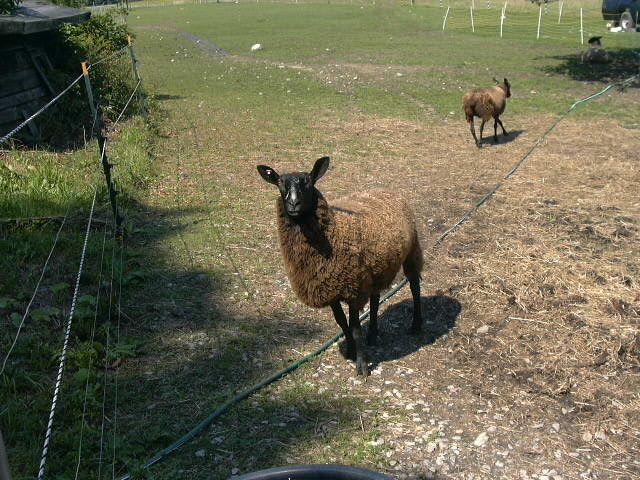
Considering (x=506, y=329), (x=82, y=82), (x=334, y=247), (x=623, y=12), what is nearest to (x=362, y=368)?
(x=334, y=247)

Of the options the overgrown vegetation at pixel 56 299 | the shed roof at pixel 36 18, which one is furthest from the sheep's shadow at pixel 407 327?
the shed roof at pixel 36 18

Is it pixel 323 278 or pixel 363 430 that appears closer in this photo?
pixel 363 430

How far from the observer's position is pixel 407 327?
6.56m

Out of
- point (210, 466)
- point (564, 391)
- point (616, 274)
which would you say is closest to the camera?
point (210, 466)

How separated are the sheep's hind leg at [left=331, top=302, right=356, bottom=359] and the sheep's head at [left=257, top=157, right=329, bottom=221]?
0.92 meters

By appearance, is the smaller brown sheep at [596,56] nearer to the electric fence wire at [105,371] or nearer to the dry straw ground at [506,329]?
the dry straw ground at [506,329]

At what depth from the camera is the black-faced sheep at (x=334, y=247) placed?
17.1 ft

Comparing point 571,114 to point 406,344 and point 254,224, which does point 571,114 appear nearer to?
point 254,224

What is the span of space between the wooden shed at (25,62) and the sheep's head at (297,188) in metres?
8.16

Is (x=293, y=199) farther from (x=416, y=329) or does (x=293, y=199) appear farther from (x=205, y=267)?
(x=205, y=267)

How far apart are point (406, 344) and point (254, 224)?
3.64 m

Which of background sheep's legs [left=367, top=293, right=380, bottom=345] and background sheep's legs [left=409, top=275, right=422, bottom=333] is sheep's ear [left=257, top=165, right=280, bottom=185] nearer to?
background sheep's legs [left=367, top=293, right=380, bottom=345]

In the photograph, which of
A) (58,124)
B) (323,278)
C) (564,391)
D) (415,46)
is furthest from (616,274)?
(415,46)

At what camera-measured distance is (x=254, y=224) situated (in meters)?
9.20
